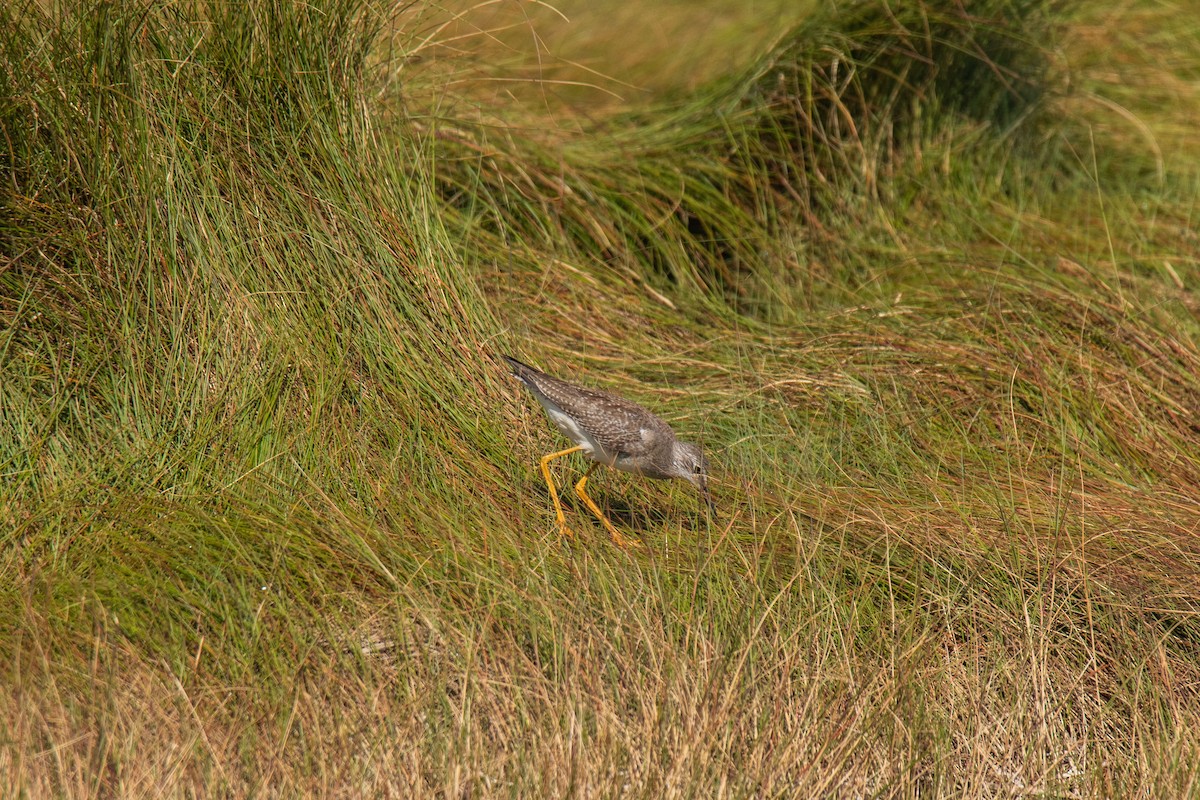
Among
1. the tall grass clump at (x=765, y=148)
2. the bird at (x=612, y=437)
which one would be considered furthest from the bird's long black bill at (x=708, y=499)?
the tall grass clump at (x=765, y=148)

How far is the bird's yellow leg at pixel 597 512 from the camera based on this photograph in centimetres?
476

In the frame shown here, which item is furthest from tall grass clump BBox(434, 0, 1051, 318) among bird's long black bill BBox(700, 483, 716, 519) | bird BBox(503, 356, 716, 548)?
bird's long black bill BBox(700, 483, 716, 519)

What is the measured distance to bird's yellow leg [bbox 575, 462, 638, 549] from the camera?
4.76m

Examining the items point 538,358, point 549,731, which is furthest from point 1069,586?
point 538,358

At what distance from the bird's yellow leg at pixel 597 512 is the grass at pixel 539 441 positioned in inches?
2.6

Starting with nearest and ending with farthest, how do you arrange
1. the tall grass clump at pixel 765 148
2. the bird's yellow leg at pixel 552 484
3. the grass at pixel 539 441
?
the grass at pixel 539 441 → the bird's yellow leg at pixel 552 484 → the tall grass clump at pixel 765 148

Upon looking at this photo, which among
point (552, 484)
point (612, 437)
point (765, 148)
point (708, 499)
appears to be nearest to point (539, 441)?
point (552, 484)

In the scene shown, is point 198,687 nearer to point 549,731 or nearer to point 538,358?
point 549,731

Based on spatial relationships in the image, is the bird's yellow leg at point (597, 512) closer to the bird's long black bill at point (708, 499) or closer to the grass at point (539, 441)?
the grass at point (539, 441)

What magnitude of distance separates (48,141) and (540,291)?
95.8 inches

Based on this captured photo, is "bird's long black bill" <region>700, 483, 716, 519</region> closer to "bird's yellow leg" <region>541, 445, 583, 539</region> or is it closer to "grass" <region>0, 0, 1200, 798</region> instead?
"grass" <region>0, 0, 1200, 798</region>

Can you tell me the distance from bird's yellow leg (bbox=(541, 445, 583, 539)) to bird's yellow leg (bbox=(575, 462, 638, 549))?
101 mm

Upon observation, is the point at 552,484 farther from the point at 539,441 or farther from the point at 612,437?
the point at 539,441

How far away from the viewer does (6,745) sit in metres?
3.52
